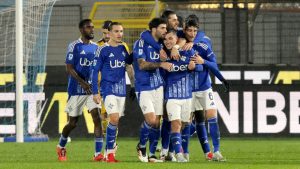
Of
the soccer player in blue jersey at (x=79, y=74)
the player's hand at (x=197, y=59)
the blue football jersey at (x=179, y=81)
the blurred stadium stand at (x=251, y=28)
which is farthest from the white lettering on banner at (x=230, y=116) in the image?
the blue football jersey at (x=179, y=81)

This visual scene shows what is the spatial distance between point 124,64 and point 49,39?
8762 mm

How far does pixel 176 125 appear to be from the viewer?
17.0 metres

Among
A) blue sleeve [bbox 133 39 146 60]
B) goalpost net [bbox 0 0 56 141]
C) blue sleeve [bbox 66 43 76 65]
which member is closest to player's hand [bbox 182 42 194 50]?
blue sleeve [bbox 133 39 146 60]

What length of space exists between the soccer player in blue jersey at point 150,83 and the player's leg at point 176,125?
0.19 metres

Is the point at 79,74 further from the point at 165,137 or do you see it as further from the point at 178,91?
the point at 178,91

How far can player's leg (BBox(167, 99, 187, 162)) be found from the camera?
1692cm

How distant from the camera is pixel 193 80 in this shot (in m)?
18.0

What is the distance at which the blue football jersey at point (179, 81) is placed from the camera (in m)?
17.1

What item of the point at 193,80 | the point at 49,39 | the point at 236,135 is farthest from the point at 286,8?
the point at 193,80

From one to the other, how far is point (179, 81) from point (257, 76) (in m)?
7.67

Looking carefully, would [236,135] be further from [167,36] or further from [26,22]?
[167,36]

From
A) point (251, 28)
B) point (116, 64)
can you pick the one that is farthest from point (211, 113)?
point (251, 28)

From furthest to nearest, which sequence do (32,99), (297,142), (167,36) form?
1. (32,99)
2. (297,142)
3. (167,36)

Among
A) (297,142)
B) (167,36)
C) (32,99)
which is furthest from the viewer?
(32,99)
